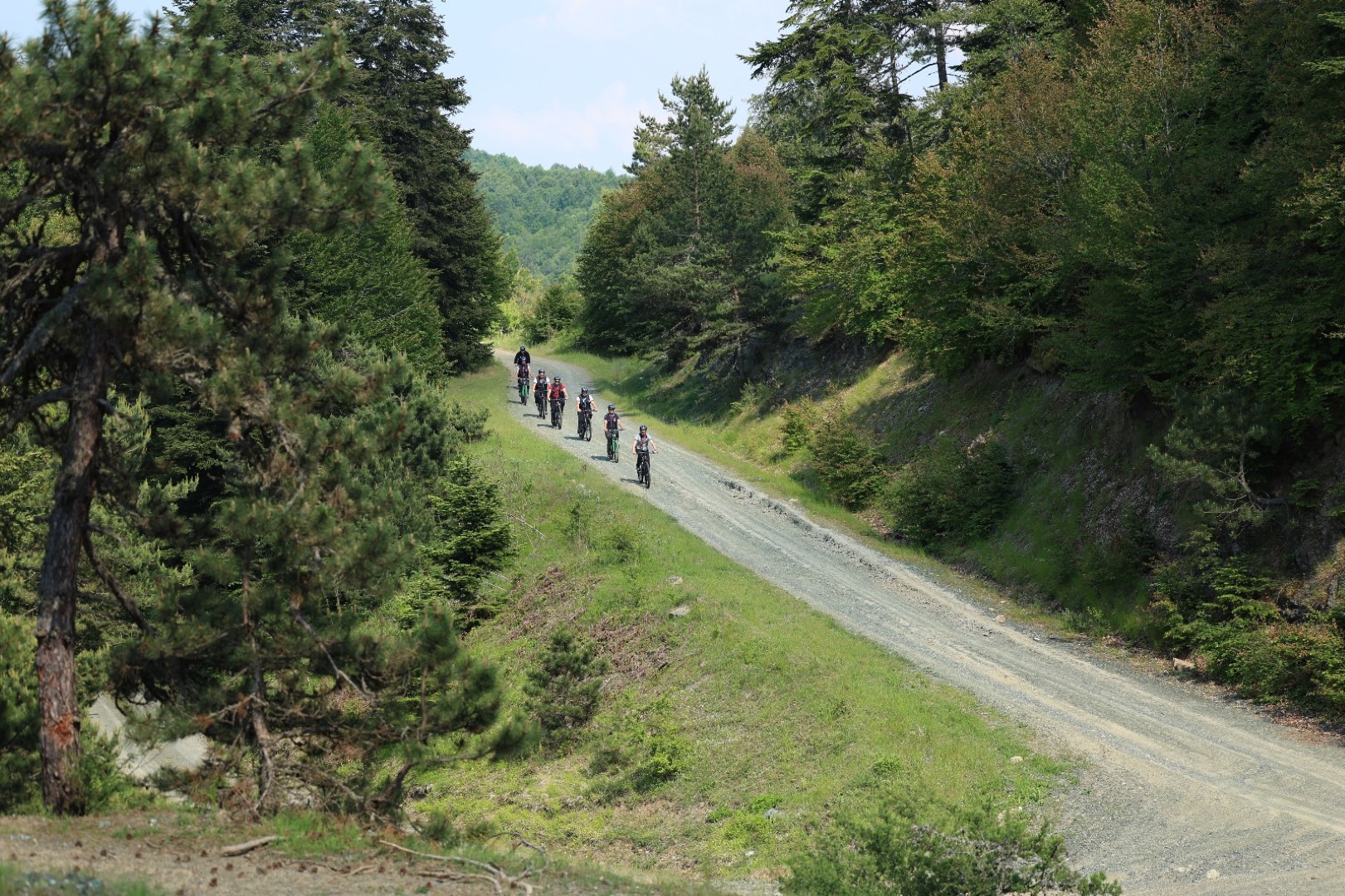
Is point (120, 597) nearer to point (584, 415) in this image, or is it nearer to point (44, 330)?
point (44, 330)

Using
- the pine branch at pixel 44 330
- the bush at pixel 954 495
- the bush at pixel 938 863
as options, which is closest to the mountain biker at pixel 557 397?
the bush at pixel 954 495

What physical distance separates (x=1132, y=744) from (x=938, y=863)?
21.9 ft

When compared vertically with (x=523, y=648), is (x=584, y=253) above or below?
above

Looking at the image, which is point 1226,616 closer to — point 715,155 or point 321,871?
point 321,871

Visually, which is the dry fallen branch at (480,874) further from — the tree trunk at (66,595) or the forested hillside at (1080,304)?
the forested hillside at (1080,304)

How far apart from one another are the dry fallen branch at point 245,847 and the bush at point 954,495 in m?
19.5


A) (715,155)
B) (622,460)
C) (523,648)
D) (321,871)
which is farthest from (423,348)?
(321,871)

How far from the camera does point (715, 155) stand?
161ft

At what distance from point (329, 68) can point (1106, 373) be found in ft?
52.6

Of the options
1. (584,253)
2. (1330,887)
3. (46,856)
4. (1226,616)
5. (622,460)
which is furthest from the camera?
(584,253)

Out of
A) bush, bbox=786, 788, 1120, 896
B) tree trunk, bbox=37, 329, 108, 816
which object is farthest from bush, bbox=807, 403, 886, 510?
tree trunk, bbox=37, 329, 108, 816

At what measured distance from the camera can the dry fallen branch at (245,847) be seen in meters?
9.70

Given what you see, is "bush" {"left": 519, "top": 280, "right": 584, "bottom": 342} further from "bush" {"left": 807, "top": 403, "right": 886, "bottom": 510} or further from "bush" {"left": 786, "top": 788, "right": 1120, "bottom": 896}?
"bush" {"left": 786, "top": 788, "right": 1120, "bottom": 896}

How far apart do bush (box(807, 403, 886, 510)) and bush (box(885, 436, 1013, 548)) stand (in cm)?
177
